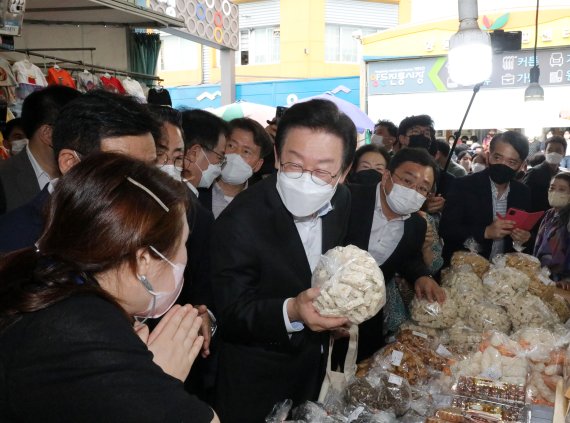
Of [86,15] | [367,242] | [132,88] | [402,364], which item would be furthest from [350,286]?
[86,15]

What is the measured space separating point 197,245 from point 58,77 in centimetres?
340

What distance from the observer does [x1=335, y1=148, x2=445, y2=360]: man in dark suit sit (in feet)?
8.67

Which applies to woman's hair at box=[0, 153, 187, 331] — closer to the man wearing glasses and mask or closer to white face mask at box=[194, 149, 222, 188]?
the man wearing glasses and mask

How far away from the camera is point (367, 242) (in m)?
2.63

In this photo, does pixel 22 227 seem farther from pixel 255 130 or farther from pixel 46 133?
pixel 255 130

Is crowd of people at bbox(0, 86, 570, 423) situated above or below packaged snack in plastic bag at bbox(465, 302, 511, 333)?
above

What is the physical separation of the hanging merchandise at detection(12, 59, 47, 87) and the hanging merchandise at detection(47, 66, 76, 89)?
0.98 feet

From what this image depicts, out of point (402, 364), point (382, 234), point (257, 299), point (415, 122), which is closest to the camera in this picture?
point (257, 299)

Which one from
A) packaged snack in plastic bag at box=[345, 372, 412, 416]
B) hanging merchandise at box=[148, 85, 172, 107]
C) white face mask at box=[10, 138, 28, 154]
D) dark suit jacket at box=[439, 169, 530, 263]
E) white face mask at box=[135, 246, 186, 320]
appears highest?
hanging merchandise at box=[148, 85, 172, 107]

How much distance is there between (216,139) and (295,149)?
136 cm

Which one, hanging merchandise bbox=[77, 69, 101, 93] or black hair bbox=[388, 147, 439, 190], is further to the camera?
hanging merchandise bbox=[77, 69, 101, 93]

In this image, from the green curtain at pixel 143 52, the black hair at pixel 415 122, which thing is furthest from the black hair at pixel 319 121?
the green curtain at pixel 143 52

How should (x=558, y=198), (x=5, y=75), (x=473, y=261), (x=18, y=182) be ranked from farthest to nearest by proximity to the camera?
(x=5, y=75)
(x=558, y=198)
(x=473, y=261)
(x=18, y=182)

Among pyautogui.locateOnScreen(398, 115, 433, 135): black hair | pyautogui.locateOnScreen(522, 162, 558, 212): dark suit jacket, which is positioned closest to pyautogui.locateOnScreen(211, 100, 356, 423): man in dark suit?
pyautogui.locateOnScreen(398, 115, 433, 135): black hair
